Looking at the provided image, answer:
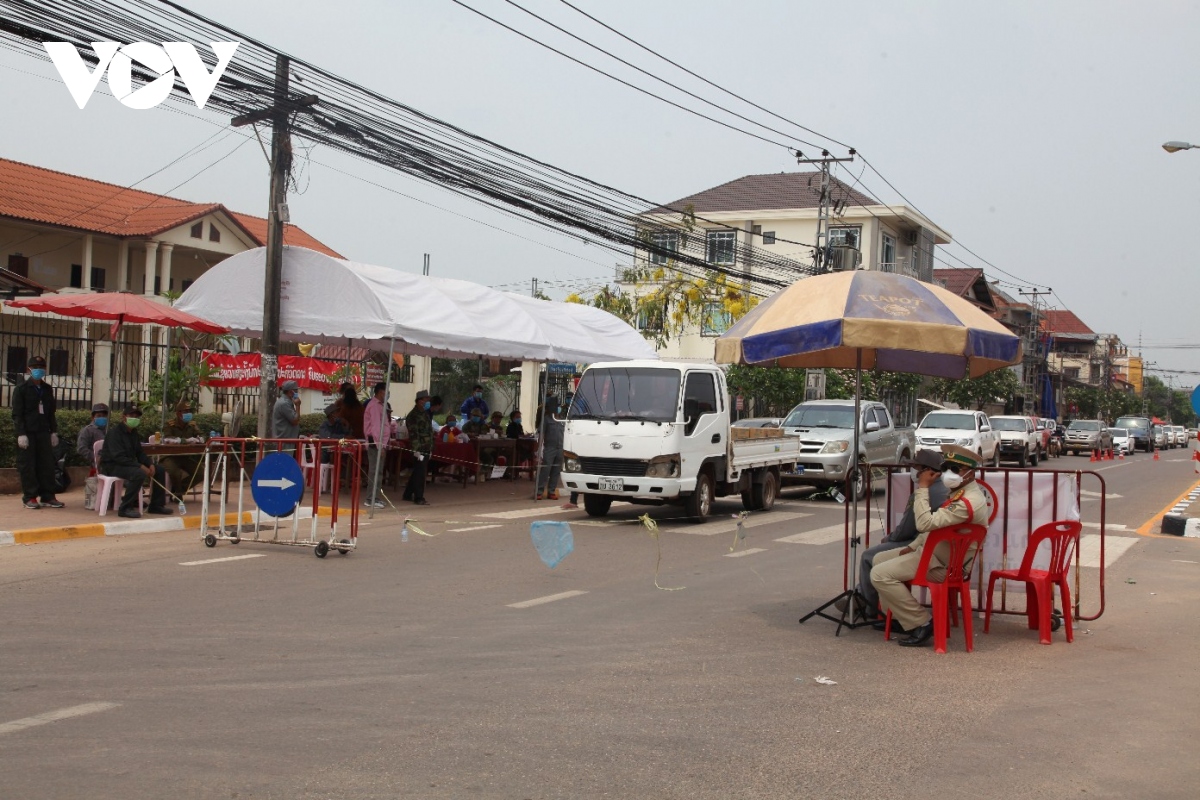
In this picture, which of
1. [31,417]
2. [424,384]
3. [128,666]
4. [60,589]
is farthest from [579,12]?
[424,384]

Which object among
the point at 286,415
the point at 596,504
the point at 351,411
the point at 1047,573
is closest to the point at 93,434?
the point at 286,415

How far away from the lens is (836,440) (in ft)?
67.4

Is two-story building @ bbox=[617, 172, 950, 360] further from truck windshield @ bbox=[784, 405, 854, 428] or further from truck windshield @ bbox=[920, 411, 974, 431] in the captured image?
truck windshield @ bbox=[784, 405, 854, 428]

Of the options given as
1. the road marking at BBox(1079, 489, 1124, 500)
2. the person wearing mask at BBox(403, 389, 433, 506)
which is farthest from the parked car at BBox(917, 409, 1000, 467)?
the person wearing mask at BBox(403, 389, 433, 506)

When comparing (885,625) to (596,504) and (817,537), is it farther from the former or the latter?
(596,504)

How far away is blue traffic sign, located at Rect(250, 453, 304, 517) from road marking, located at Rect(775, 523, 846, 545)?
20.5 ft

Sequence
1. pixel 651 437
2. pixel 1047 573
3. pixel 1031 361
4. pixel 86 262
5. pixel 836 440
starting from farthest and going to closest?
1. pixel 1031 361
2. pixel 86 262
3. pixel 836 440
4. pixel 651 437
5. pixel 1047 573

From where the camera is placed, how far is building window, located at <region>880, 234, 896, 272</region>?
5284 centimetres

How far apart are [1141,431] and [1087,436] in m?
11.9

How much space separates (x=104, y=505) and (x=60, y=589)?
4.87m

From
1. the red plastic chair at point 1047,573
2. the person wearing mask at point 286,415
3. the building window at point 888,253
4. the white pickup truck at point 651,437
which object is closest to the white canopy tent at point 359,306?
the person wearing mask at point 286,415

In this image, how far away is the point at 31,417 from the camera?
13828mm

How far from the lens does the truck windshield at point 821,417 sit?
21516 millimetres

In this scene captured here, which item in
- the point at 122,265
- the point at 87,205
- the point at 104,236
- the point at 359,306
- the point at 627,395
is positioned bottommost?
the point at 627,395
